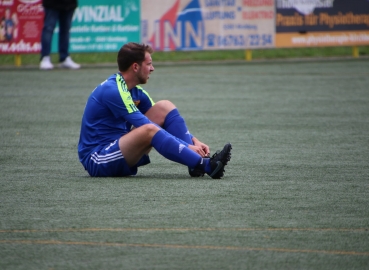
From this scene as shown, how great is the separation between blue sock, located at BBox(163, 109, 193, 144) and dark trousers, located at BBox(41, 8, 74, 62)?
30.5 ft

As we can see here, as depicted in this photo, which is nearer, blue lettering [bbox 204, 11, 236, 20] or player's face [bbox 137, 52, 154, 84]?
player's face [bbox 137, 52, 154, 84]

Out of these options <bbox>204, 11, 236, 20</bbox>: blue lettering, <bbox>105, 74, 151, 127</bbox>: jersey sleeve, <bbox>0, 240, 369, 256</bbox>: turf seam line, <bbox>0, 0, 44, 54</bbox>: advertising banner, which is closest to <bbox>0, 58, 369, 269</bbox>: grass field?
<bbox>0, 240, 369, 256</bbox>: turf seam line

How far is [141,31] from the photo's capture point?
16672 mm

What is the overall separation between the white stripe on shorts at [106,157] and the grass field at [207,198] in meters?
0.15

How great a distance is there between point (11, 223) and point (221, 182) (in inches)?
72.1

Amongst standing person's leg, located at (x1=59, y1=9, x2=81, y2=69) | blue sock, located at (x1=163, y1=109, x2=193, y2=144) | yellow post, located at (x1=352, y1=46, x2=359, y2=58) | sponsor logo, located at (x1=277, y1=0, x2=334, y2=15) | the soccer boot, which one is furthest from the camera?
yellow post, located at (x1=352, y1=46, x2=359, y2=58)

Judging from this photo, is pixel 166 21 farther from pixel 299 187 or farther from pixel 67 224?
pixel 67 224

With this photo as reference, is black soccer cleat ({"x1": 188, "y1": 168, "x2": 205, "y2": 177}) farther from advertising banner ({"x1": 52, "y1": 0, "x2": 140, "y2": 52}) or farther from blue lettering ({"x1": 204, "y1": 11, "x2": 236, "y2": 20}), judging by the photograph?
blue lettering ({"x1": 204, "y1": 11, "x2": 236, "y2": 20})

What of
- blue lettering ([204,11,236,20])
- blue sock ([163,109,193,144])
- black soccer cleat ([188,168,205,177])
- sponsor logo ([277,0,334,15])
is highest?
sponsor logo ([277,0,334,15])

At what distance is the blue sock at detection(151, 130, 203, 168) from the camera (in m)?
5.89

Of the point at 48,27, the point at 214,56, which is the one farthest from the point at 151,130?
the point at 214,56

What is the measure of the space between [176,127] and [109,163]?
0.61 meters

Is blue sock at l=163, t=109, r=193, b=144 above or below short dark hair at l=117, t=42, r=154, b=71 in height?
below

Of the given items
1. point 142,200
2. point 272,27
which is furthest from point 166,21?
point 142,200
